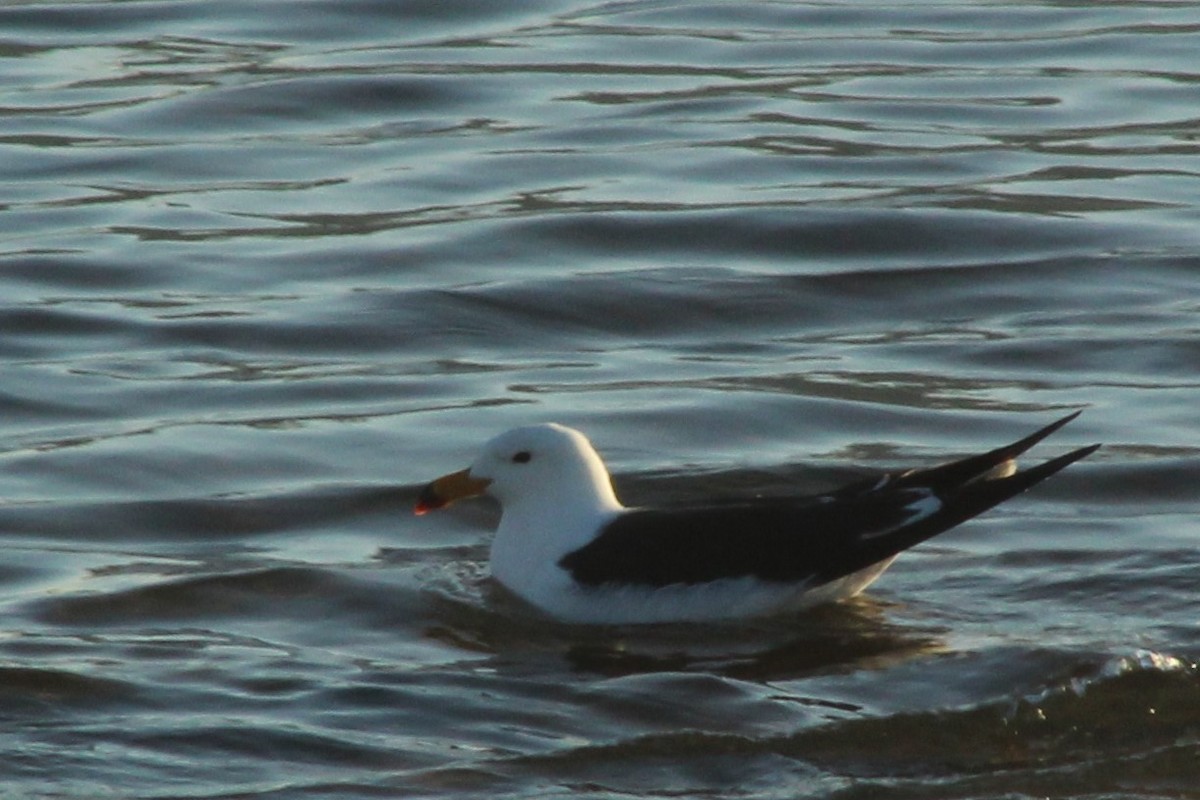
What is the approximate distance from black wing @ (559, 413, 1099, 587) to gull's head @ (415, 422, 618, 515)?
32cm

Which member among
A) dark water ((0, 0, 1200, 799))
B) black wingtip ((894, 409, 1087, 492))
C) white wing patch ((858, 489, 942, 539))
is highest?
black wingtip ((894, 409, 1087, 492))

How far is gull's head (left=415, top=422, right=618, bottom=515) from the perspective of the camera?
959 centimetres

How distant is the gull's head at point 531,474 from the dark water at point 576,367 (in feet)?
1.34

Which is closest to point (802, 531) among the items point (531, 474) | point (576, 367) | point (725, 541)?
point (725, 541)

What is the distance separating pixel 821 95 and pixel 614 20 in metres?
3.02

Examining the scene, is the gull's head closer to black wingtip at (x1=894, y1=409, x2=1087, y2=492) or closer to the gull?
the gull

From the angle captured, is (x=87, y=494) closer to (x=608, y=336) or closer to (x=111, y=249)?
(x=608, y=336)

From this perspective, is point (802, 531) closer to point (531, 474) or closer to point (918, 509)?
point (918, 509)

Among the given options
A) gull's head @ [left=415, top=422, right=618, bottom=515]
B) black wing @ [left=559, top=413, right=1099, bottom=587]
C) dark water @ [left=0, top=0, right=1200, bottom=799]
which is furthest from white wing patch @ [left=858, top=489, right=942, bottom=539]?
gull's head @ [left=415, top=422, right=618, bottom=515]

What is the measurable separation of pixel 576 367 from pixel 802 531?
363cm

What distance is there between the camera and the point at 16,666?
827cm

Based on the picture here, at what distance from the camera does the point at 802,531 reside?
9.13 m

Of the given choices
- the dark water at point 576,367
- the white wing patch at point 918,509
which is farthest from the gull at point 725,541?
the dark water at point 576,367

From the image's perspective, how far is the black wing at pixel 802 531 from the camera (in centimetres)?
907
